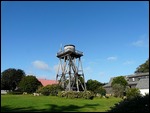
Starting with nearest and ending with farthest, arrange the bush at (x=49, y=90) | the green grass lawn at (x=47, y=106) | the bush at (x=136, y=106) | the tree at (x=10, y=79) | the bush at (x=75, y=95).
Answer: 1. the bush at (x=136, y=106)
2. the green grass lawn at (x=47, y=106)
3. the bush at (x=75, y=95)
4. the bush at (x=49, y=90)
5. the tree at (x=10, y=79)

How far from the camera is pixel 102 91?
5834 cm

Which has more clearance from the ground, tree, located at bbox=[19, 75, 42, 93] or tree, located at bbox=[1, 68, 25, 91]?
tree, located at bbox=[1, 68, 25, 91]

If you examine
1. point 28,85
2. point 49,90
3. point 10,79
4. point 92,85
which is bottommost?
point 49,90

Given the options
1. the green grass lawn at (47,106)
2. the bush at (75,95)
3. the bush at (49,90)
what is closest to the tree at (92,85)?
the bush at (49,90)

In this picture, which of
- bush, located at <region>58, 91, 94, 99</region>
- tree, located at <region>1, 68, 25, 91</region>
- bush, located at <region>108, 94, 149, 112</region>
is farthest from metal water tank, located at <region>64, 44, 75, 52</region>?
bush, located at <region>108, 94, 149, 112</region>

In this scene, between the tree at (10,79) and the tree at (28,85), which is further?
the tree at (10,79)

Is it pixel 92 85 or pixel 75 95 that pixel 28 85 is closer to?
pixel 92 85

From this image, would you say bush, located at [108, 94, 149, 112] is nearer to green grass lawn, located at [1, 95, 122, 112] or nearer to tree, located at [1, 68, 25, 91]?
green grass lawn, located at [1, 95, 122, 112]

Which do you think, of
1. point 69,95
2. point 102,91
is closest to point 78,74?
point 102,91

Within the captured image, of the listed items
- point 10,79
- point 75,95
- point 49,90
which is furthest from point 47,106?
point 10,79

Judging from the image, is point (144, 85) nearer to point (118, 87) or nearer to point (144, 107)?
point (118, 87)

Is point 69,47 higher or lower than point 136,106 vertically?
higher

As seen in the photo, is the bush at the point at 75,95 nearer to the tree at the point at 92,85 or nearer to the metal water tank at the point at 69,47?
the metal water tank at the point at 69,47

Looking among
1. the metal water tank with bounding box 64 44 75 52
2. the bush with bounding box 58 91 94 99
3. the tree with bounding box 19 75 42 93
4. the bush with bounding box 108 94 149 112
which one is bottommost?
the bush with bounding box 108 94 149 112
